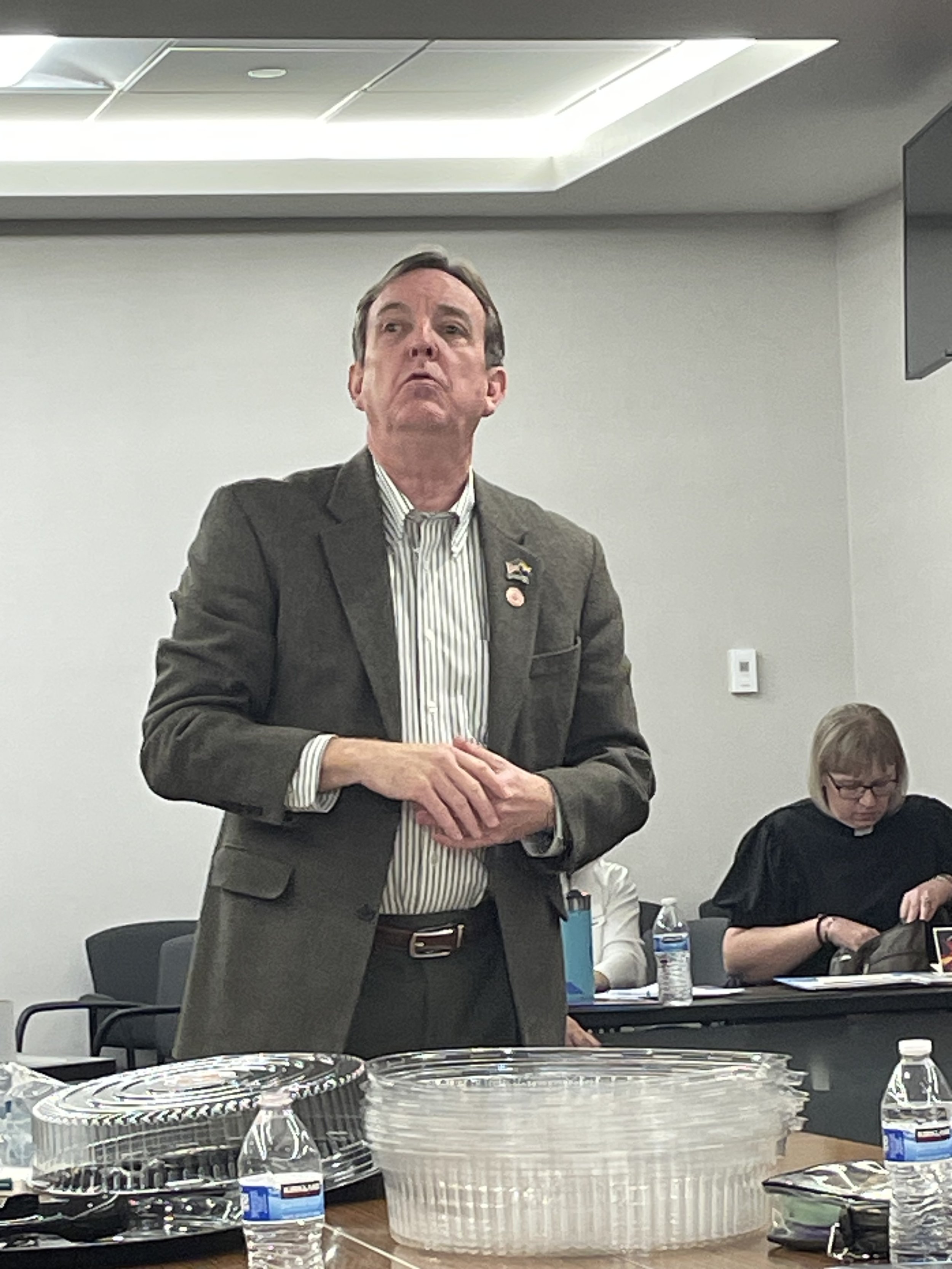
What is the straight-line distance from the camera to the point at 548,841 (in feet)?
7.97

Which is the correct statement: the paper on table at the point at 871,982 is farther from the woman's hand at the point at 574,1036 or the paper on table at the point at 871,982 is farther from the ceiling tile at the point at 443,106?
the ceiling tile at the point at 443,106

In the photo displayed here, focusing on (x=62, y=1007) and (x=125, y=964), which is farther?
(x=125, y=964)

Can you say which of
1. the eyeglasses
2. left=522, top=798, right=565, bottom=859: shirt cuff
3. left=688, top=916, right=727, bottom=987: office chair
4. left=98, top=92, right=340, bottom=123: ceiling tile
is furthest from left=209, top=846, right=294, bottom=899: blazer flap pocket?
left=98, top=92, right=340, bottom=123: ceiling tile

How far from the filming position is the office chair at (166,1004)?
5595 millimetres

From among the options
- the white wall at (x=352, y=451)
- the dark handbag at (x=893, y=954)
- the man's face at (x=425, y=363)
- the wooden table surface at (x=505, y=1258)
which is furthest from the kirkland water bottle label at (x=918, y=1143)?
the white wall at (x=352, y=451)

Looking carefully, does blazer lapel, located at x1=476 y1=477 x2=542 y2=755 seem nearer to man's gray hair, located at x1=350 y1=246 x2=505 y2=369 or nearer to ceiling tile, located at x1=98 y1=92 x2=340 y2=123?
man's gray hair, located at x1=350 y1=246 x2=505 y2=369

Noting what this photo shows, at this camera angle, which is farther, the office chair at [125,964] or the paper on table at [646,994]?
the office chair at [125,964]

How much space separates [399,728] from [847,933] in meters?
2.60

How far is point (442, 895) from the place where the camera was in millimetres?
2459

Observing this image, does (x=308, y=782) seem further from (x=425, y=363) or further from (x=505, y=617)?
(x=425, y=363)

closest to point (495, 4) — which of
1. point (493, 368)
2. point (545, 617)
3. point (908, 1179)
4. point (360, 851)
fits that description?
point (493, 368)

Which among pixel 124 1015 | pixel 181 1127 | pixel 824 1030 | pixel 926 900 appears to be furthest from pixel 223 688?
pixel 124 1015

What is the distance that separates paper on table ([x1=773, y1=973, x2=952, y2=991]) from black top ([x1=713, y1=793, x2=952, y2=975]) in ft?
0.86

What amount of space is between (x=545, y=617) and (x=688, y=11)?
244 cm
